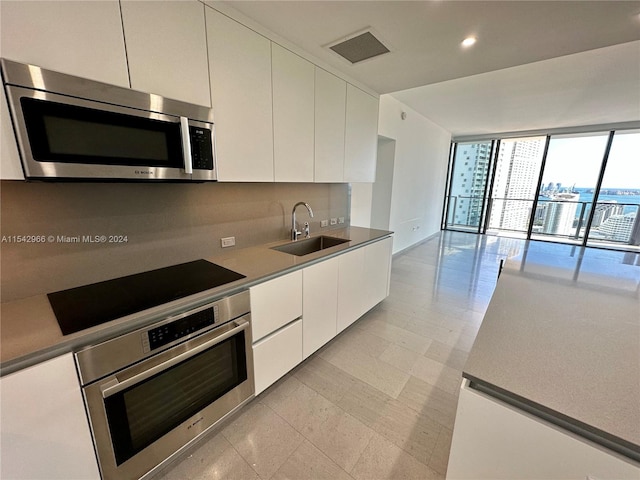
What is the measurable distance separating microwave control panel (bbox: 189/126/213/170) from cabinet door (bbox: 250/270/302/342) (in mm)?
756

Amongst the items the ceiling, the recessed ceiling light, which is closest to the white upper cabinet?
the ceiling

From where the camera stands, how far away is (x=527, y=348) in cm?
94

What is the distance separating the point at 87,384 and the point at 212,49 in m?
1.72

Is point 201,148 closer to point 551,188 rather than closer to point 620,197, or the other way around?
point 551,188

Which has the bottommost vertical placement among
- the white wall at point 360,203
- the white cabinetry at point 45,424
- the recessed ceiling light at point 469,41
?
the white cabinetry at point 45,424

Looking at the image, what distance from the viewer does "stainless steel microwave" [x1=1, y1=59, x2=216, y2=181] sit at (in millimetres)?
938

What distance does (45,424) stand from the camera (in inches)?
36.6

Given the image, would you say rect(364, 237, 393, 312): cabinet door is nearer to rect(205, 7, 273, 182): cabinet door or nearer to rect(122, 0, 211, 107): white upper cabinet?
rect(205, 7, 273, 182): cabinet door

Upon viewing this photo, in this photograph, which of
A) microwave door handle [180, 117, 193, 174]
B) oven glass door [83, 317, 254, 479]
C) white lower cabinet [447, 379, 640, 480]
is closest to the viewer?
white lower cabinet [447, 379, 640, 480]

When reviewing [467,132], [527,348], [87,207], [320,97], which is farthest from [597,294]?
[467,132]

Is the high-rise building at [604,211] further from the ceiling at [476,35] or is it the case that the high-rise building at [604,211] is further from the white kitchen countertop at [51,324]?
the white kitchen countertop at [51,324]

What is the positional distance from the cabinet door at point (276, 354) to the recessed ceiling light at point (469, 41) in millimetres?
2297

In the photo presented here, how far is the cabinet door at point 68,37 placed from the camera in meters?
0.92

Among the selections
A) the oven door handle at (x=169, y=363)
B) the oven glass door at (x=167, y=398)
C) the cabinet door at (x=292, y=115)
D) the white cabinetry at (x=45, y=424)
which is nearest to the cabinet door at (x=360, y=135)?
the cabinet door at (x=292, y=115)
